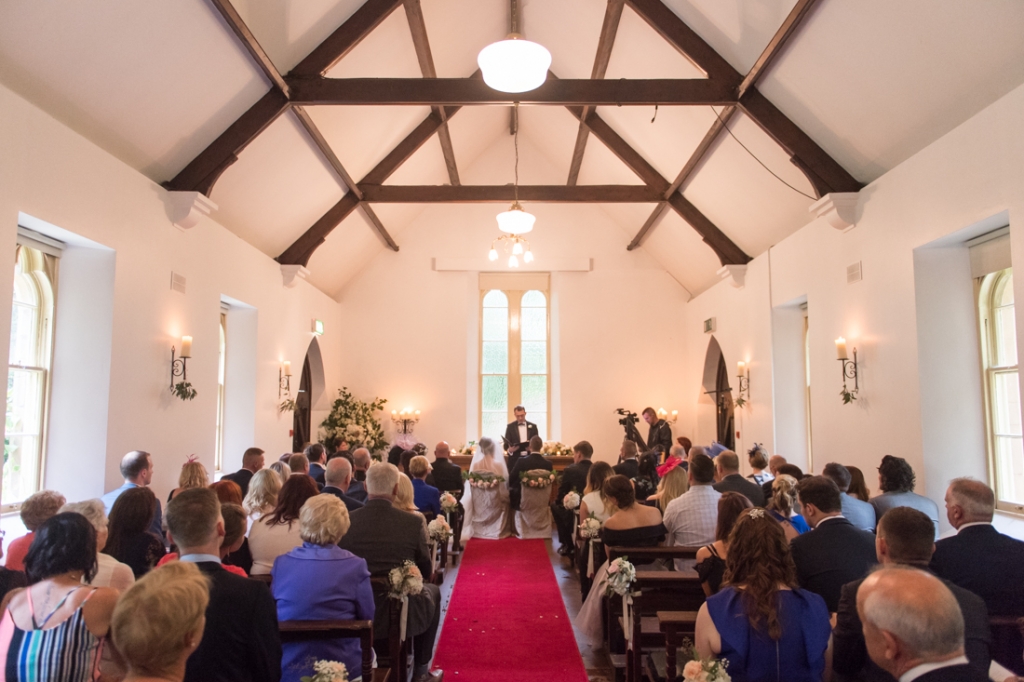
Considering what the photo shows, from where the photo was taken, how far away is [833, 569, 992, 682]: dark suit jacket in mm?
2059

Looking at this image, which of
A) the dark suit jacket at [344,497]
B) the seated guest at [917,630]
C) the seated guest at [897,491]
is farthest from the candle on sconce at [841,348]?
the seated guest at [917,630]

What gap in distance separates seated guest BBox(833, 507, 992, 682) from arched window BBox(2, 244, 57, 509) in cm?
474

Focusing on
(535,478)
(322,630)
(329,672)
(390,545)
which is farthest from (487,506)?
(329,672)

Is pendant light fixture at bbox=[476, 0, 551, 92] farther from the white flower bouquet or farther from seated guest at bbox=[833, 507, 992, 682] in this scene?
seated guest at bbox=[833, 507, 992, 682]

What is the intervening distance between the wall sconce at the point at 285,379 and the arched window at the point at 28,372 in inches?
153

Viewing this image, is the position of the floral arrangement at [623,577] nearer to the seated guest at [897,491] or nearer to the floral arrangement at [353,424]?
the seated guest at [897,491]

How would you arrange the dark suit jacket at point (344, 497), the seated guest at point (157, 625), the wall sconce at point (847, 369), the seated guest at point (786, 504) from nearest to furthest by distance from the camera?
the seated guest at point (157, 625)
the seated guest at point (786, 504)
the dark suit jacket at point (344, 497)
the wall sconce at point (847, 369)

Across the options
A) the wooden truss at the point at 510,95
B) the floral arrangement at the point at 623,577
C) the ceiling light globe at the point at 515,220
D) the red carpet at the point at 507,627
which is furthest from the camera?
the ceiling light globe at the point at 515,220

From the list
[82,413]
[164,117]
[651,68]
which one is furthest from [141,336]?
[651,68]

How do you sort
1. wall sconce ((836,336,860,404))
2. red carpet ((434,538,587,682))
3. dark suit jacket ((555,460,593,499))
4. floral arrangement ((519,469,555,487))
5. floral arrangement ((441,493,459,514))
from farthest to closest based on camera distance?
floral arrangement ((519,469,555,487))
dark suit jacket ((555,460,593,499))
floral arrangement ((441,493,459,514))
wall sconce ((836,336,860,404))
red carpet ((434,538,587,682))

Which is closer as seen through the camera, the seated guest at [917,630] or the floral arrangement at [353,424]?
the seated guest at [917,630]

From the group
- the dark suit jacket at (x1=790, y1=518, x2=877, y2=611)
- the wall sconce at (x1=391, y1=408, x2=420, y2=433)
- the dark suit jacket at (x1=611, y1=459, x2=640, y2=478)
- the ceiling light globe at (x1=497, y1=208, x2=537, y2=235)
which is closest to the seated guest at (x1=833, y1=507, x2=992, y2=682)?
the dark suit jacket at (x1=790, y1=518, x2=877, y2=611)

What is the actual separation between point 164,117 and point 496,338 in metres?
7.59

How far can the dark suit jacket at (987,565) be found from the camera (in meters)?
2.59
